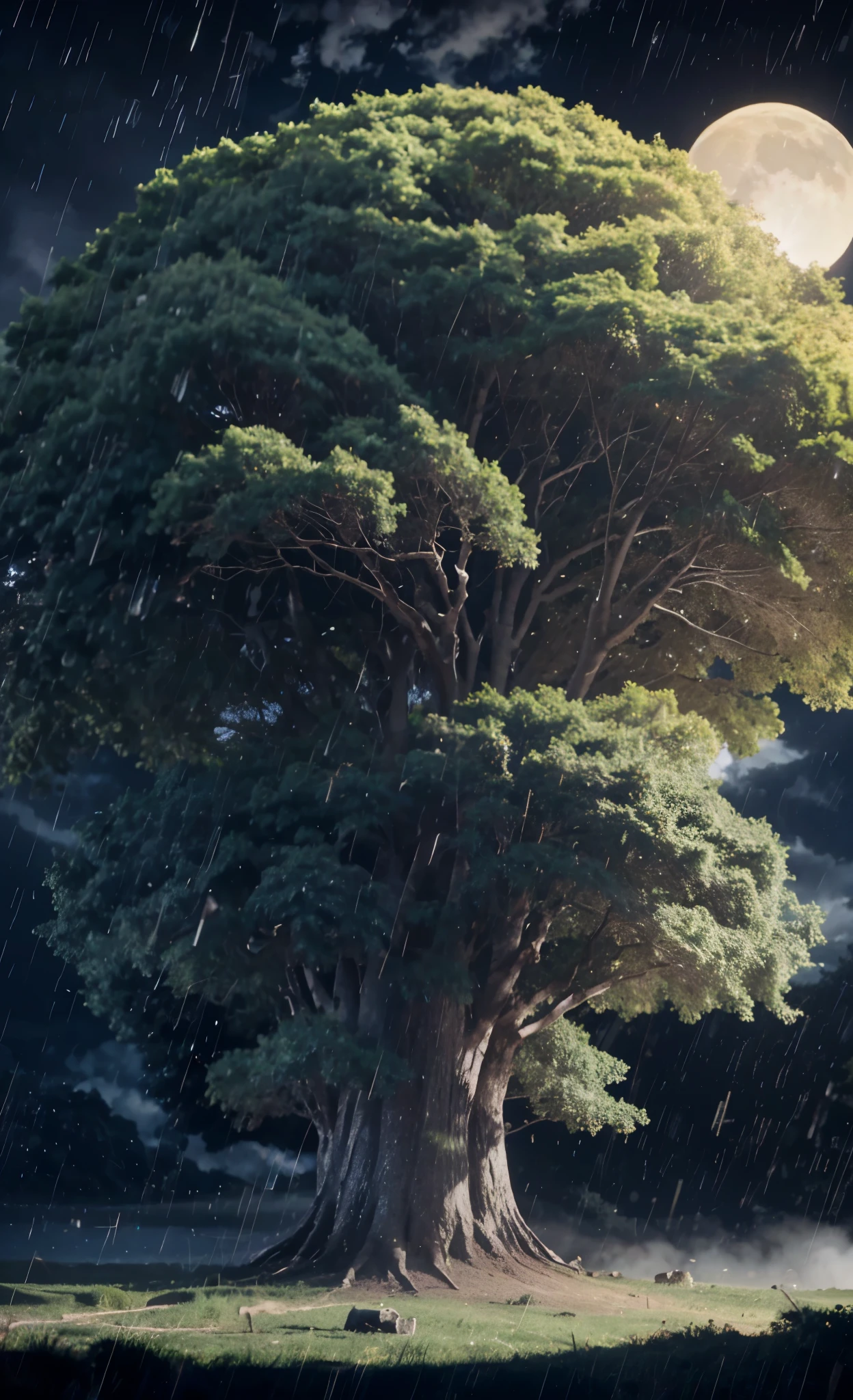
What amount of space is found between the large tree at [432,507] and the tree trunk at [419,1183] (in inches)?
2.6

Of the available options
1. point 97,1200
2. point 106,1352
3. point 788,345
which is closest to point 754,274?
point 788,345

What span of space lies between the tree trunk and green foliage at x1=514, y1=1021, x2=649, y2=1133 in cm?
213

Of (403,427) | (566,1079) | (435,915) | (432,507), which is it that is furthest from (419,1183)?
(403,427)

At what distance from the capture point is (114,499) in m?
13.4

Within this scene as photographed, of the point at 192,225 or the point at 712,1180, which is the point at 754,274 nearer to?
the point at 192,225

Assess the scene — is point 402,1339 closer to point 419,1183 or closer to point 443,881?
point 419,1183

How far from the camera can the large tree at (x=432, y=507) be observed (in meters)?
12.7

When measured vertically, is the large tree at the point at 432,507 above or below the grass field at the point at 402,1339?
above

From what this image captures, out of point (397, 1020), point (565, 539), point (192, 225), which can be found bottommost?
point (397, 1020)

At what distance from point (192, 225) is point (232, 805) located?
6.83 m

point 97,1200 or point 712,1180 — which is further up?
point 712,1180

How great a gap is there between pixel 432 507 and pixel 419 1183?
25.1ft

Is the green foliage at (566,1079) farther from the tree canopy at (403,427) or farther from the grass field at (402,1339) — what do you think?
the tree canopy at (403,427)

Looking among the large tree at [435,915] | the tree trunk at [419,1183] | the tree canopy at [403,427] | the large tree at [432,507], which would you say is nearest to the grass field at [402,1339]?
the tree trunk at [419,1183]
